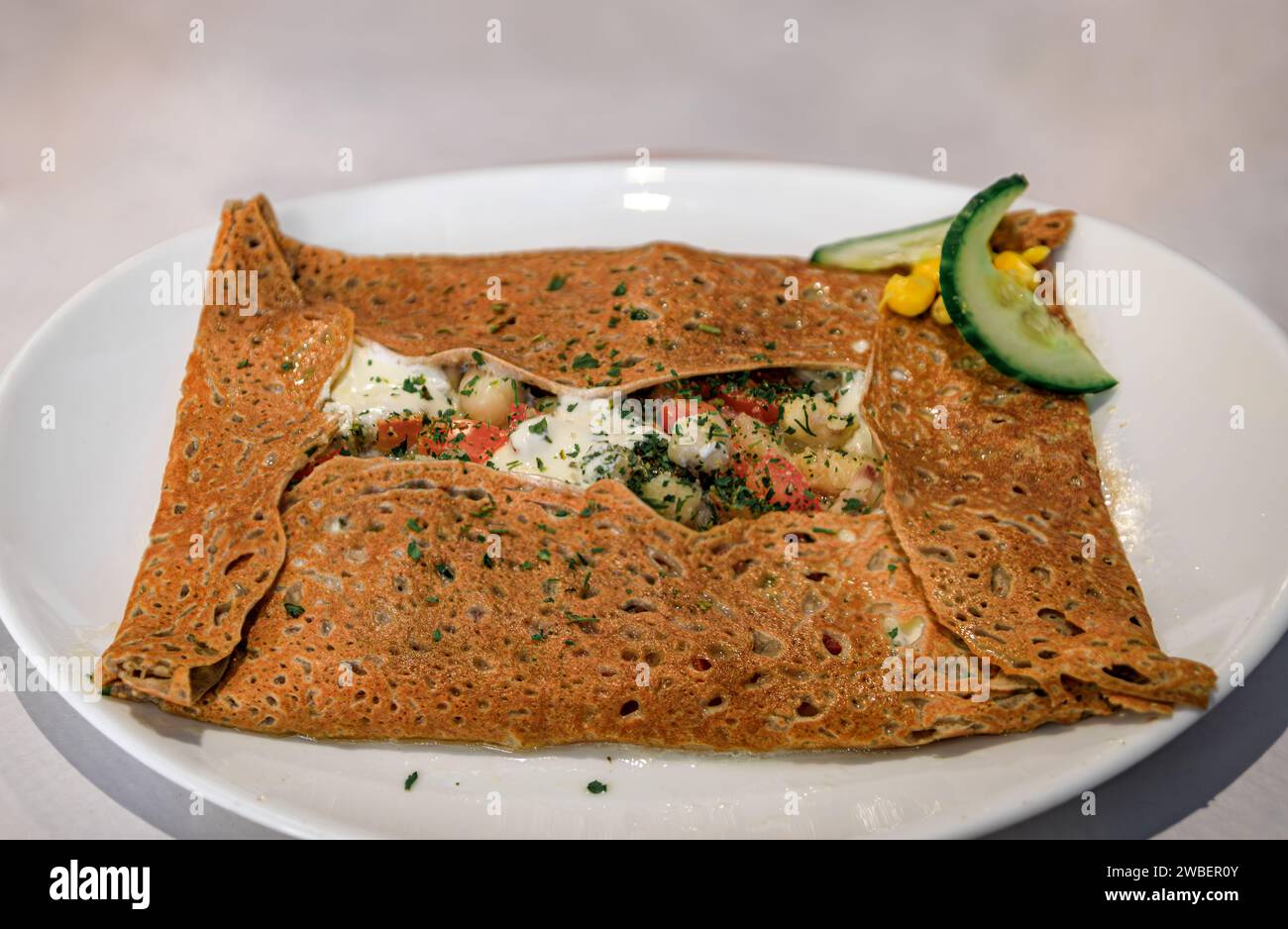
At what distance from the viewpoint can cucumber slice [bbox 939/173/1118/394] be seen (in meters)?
4.34

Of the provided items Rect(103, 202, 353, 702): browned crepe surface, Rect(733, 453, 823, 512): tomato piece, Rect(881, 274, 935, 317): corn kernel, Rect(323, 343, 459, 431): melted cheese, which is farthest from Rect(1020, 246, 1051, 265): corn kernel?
Rect(103, 202, 353, 702): browned crepe surface

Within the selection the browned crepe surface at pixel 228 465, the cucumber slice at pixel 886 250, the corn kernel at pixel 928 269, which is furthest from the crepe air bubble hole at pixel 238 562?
the corn kernel at pixel 928 269

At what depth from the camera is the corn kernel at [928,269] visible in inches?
183

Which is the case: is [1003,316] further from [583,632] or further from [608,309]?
[583,632]

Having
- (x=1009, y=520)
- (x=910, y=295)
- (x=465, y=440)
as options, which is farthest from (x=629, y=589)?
(x=910, y=295)

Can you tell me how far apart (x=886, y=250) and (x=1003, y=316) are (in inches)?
31.7

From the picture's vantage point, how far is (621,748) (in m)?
3.55

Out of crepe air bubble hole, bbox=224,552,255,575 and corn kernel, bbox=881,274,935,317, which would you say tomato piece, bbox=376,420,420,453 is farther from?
corn kernel, bbox=881,274,935,317

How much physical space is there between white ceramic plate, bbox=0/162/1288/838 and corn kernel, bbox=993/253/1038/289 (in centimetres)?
36

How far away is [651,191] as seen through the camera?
5.74 m

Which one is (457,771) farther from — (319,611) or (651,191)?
(651,191)

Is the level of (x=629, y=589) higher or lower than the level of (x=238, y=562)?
lower

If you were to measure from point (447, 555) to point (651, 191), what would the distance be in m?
2.78

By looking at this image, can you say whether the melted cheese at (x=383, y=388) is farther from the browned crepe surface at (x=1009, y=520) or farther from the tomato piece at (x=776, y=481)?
the browned crepe surface at (x=1009, y=520)
